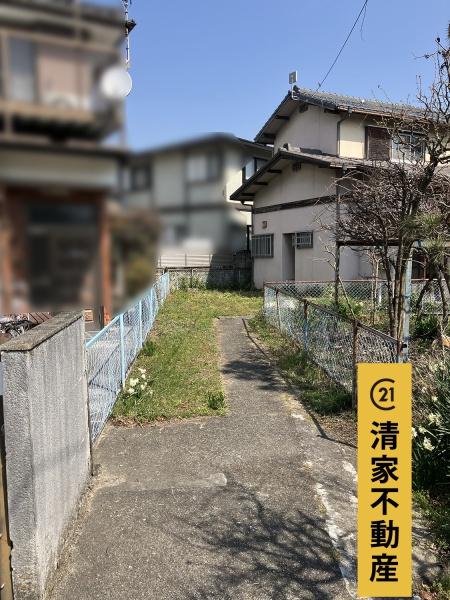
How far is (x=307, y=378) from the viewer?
260 inches

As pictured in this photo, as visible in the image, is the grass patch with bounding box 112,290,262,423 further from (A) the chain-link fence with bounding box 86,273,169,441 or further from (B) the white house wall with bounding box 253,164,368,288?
(B) the white house wall with bounding box 253,164,368,288

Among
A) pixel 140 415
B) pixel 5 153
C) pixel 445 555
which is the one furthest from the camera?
pixel 140 415

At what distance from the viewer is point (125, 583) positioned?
259 cm

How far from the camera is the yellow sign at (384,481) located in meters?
2.08

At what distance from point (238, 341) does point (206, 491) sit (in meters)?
5.89

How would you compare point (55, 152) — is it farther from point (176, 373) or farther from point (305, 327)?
point (305, 327)

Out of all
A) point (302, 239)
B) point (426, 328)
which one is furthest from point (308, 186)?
point (426, 328)

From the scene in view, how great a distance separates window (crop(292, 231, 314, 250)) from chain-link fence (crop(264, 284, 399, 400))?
211 inches

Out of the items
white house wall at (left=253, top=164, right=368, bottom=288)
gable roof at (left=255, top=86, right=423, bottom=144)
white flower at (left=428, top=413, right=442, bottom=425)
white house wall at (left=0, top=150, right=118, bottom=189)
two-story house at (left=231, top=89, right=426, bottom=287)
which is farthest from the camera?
gable roof at (left=255, top=86, right=423, bottom=144)

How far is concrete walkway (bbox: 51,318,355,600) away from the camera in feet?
8.49

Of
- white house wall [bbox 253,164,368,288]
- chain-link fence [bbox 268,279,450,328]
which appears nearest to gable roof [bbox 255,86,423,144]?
white house wall [bbox 253,164,368,288]

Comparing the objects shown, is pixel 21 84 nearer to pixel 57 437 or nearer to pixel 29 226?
pixel 29 226

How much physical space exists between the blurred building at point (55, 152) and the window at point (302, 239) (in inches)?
553

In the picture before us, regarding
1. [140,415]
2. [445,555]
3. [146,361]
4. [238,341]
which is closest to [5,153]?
[445,555]
